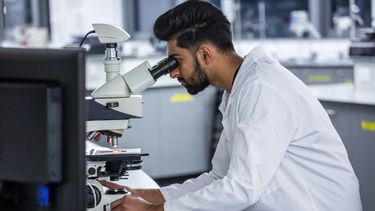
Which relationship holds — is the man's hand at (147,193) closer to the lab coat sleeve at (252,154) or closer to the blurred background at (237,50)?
the lab coat sleeve at (252,154)

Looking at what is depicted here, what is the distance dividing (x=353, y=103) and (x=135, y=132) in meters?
1.64

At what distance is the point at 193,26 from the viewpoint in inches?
67.7

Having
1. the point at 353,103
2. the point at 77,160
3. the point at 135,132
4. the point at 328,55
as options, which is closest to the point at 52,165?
the point at 77,160

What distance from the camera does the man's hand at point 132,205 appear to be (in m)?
1.60

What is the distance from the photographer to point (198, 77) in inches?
69.6

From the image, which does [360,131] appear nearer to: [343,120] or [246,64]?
[343,120]

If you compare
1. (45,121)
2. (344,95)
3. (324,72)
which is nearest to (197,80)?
(45,121)

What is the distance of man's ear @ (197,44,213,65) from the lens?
5.70 feet

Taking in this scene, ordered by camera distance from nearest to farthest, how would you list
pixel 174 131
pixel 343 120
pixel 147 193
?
1. pixel 147 193
2. pixel 343 120
3. pixel 174 131

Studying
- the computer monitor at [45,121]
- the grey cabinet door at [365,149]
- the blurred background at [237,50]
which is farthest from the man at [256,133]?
the grey cabinet door at [365,149]

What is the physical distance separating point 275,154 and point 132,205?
1.24ft

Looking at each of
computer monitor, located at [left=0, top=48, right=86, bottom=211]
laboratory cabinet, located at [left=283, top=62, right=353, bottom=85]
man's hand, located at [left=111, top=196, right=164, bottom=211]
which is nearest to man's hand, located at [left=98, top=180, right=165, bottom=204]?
man's hand, located at [left=111, top=196, right=164, bottom=211]

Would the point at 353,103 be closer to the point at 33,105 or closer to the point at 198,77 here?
the point at 198,77

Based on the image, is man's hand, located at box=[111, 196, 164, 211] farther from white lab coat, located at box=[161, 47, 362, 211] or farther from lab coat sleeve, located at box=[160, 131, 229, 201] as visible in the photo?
lab coat sleeve, located at box=[160, 131, 229, 201]
